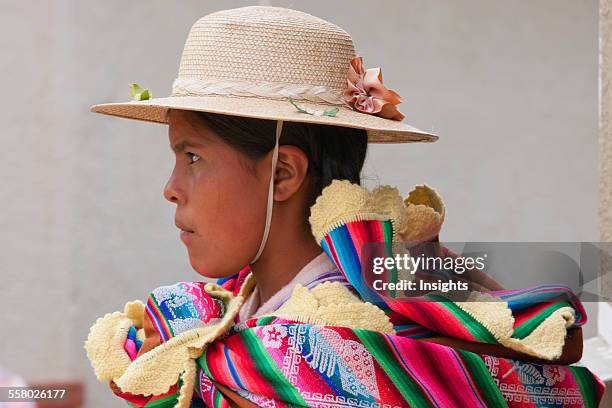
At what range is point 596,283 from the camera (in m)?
2.01

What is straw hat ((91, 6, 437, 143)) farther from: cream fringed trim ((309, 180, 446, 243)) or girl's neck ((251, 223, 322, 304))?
girl's neck ((251, 223, 322, 304))

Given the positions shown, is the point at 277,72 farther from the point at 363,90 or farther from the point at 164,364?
the point at 164,364

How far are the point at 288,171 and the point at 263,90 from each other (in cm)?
17

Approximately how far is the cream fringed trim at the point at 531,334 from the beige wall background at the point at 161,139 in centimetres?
248

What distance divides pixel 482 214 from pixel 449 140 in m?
0.36

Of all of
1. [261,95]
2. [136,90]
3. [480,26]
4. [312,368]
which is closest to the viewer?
[312,368]

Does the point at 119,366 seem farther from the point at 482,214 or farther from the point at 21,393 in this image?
the point at 482,214

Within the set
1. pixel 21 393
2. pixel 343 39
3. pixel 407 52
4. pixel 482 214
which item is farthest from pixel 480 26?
pixel 21 393

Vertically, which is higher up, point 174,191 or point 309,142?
point 309,142

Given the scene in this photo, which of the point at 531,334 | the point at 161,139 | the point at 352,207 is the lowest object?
the point at 161,139

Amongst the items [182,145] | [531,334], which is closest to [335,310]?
[531,334]

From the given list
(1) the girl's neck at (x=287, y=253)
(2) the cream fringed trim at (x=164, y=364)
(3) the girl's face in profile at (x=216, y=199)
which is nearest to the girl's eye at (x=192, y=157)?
(3) the girl's face in profile at (x=216, y=199)

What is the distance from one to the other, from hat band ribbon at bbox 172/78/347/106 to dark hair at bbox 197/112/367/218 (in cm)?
5

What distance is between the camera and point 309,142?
2.01 metres
